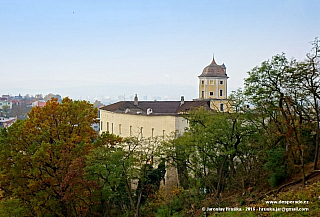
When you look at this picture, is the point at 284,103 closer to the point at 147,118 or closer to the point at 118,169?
the point at 118,169

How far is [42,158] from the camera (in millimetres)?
24062

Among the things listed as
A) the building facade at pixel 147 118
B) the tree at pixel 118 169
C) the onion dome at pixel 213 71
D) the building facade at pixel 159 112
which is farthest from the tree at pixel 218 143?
the onion dome at pixel 213 71

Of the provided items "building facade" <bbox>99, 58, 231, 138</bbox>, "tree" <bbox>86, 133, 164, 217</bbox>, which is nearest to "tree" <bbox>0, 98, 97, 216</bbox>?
"tree" <bbox>86, 133, 164, 217</bbox>

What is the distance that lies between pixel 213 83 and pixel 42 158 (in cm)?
4661

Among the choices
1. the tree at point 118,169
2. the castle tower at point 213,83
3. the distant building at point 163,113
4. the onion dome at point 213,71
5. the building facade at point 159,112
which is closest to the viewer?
the tree at point 118,169

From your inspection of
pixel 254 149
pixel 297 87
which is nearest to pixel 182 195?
pixel 254 149

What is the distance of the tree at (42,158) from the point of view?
23734 millimetres

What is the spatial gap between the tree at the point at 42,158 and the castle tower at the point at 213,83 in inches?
1696

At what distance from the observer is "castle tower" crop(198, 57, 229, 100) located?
68.0 meters

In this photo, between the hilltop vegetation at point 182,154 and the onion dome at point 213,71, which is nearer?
the hilltop vegetation at point 182,154

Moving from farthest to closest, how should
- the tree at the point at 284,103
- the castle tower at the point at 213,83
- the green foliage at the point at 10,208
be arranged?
the castle tower at the point at 213,83 → the green foliage at the point at 10,208 → the tree at the point at 284,103

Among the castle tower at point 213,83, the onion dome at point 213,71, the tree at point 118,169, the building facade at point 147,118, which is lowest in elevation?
the tree at point 118,169

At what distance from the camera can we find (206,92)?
6819 centimetres

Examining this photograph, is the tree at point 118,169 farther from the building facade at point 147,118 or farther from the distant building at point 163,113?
the building facade at point 147,118
